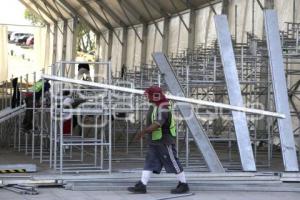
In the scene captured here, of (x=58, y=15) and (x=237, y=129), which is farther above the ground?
(x=58, y=15)

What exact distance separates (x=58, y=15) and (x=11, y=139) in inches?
1092

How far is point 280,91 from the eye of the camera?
44.7 ft

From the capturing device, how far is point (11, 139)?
878 inches

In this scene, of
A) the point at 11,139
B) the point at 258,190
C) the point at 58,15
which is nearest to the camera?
the point at 258,190

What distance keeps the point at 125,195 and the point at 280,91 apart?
4333 millimetres

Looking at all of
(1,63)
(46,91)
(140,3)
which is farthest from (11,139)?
(1,63)

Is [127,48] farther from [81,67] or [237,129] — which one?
[237,129]

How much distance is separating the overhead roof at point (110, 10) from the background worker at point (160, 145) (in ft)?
55.1

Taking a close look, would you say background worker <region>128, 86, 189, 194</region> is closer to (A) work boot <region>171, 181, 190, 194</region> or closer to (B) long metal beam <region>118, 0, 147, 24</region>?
(A) work boot <region>171, 181, 190, 194</region>

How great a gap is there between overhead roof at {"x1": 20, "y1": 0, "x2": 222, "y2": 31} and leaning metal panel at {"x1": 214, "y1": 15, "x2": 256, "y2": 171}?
523 inches

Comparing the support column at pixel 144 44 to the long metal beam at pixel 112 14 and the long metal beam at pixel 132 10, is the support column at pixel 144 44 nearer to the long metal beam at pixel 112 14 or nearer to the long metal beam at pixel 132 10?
the long metal beam at pixel 132 10

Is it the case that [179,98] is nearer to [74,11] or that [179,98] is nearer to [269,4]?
[269,4]

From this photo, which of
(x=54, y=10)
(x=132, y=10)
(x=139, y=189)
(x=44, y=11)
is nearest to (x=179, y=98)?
(x=139, y=189)

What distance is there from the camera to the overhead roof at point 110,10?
32.1 metres
